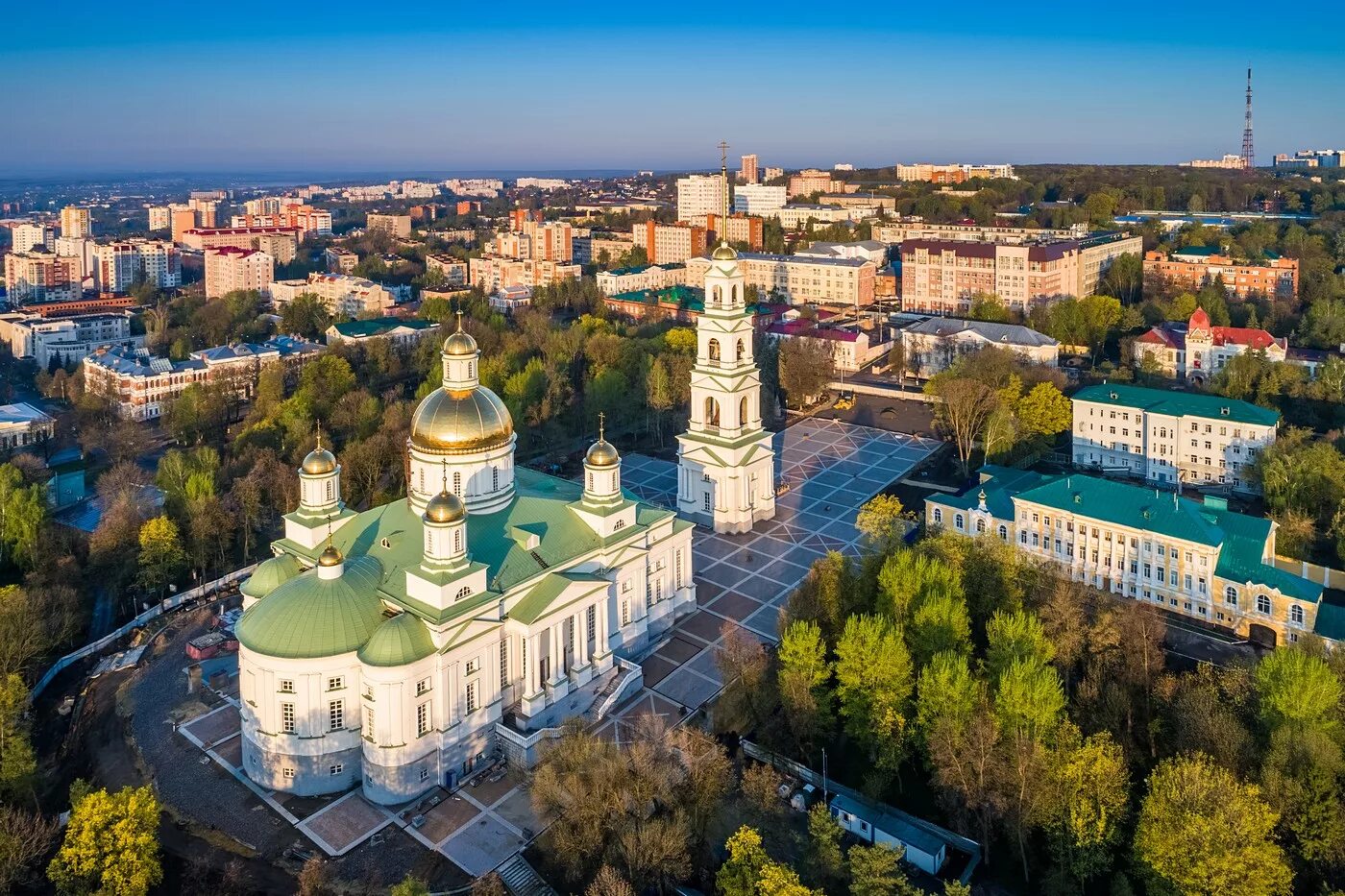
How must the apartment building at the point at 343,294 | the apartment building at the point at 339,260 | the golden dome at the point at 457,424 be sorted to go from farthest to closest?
the apartment building at the point at 339,260, the apartment building at the point at 343,294, the golden dome at the point at 457,424

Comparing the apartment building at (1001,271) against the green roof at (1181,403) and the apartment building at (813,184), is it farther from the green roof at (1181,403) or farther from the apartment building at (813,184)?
the apartment building at (813,184)

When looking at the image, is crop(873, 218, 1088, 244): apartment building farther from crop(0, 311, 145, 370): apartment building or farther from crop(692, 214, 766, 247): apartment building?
crop(0, 311, 145, 370): apartment building

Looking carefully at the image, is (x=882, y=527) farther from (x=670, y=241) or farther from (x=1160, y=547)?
(x=670, y=241)

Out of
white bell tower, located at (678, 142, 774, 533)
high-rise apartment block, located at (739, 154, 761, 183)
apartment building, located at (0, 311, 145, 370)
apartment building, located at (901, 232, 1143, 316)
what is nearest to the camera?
white bell tower, located at (678, 142, 774, 533)

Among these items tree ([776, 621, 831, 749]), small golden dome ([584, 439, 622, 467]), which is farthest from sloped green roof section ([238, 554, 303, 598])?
tree ([776, 621, 831, 749])

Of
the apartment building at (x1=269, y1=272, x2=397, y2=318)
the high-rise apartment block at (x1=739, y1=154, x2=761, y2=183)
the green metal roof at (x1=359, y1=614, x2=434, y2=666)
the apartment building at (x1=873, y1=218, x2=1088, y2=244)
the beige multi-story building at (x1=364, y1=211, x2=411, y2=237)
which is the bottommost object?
the green metal roof at (x1=359, y1=614, x2=434, y2=666)

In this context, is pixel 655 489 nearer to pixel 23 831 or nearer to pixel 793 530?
pixel 793 530

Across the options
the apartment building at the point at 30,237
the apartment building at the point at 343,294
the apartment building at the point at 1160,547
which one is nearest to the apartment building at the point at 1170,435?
the apartment building at the point at 1160,547
